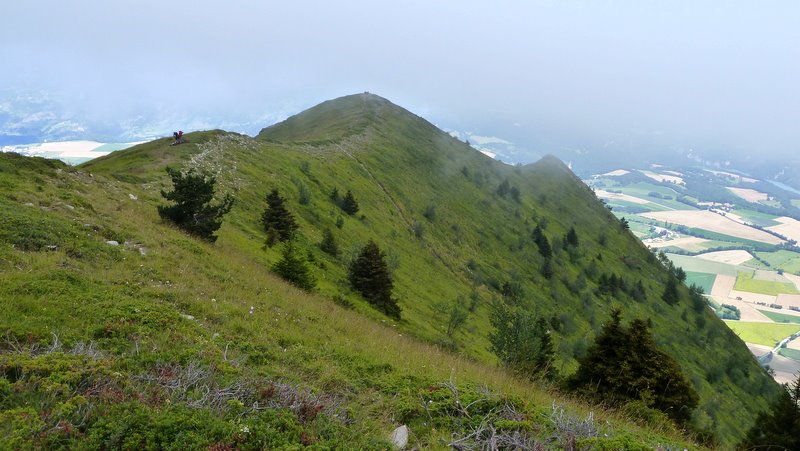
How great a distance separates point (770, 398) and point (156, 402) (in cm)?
12926

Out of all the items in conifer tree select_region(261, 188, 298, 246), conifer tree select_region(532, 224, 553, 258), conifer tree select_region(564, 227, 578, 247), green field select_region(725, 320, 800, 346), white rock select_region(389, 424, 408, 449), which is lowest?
green field select_region(725, 320, 800, 346)

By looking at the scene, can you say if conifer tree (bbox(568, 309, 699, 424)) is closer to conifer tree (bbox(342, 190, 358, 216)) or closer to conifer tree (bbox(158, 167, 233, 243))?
conifer tree (bbox(158, 167, 233, 243))

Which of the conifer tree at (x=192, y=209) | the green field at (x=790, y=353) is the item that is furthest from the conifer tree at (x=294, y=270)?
the green field at (x=790, y=353)

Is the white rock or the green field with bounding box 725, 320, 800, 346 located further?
the green field with bounding box 725, 320, 800, 346

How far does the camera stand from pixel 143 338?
30.5ft

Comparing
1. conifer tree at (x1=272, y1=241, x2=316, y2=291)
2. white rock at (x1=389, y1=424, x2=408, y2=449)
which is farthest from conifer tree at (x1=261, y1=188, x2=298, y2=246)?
white rock at (x1=389, y1=424, x2=408, y2=449)

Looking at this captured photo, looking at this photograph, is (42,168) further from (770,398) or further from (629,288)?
(770,398)

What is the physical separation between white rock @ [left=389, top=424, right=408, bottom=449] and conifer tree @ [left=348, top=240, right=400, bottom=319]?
24585 millimetres

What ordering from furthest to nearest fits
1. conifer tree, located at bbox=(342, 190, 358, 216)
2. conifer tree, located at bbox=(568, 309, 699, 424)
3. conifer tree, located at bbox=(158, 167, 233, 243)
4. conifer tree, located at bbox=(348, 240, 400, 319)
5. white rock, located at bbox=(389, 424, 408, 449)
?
conifer tree, located at bbox=(342, 190, 358, 216) < conifer tree, located at bbox=(348, 240, 400, 319) < conifer tree, located at bbox=(158, 167, 233, 243) < conifer tree, located at bbox=(568, 309, 699, 424) < white rock, located at bbox=(389, 424, 408, 449)

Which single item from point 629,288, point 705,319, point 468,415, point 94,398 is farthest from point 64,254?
point 705,319

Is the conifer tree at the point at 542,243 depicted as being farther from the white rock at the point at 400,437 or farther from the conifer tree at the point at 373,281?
the white rock at the point at 400,437

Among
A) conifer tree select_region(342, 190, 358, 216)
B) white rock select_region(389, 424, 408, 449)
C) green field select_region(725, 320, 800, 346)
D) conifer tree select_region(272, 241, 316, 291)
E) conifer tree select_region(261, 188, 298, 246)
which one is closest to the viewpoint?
white rock select_region(389, 424, 408, 449)

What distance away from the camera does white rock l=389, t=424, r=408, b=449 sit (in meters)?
7.62

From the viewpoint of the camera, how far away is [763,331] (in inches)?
7480
